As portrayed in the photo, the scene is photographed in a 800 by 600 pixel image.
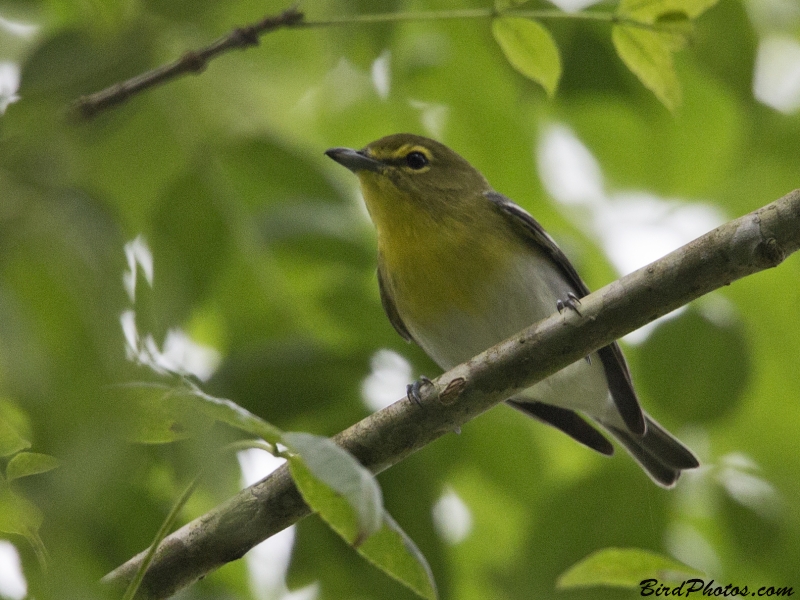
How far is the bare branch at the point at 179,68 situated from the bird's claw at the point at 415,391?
118 cm

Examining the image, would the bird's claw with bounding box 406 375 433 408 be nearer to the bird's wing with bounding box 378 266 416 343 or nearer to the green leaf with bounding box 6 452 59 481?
the green leaf with bounding box 6 452 59 481

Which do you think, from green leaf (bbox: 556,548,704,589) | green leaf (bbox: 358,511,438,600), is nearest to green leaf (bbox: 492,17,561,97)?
→ green leaf (bbox: 556,548,704,589)

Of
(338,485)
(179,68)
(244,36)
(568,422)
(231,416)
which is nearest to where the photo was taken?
(338,485)

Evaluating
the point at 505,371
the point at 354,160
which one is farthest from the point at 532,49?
the point at 354,160

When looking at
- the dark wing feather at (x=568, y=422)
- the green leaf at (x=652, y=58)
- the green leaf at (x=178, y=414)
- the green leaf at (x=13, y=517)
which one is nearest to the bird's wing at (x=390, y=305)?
the dark wing feather at (x=568, y=422)

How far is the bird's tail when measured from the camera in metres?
3.87

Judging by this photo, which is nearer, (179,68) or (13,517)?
(13,517)

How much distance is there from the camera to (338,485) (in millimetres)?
1284

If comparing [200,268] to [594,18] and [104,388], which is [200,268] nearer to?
[594,18]

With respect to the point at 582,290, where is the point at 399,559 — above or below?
below

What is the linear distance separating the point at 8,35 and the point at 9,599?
233cm

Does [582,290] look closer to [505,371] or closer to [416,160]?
[416,160]

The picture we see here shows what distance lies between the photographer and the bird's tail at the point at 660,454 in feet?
12.7

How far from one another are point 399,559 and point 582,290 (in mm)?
2984
